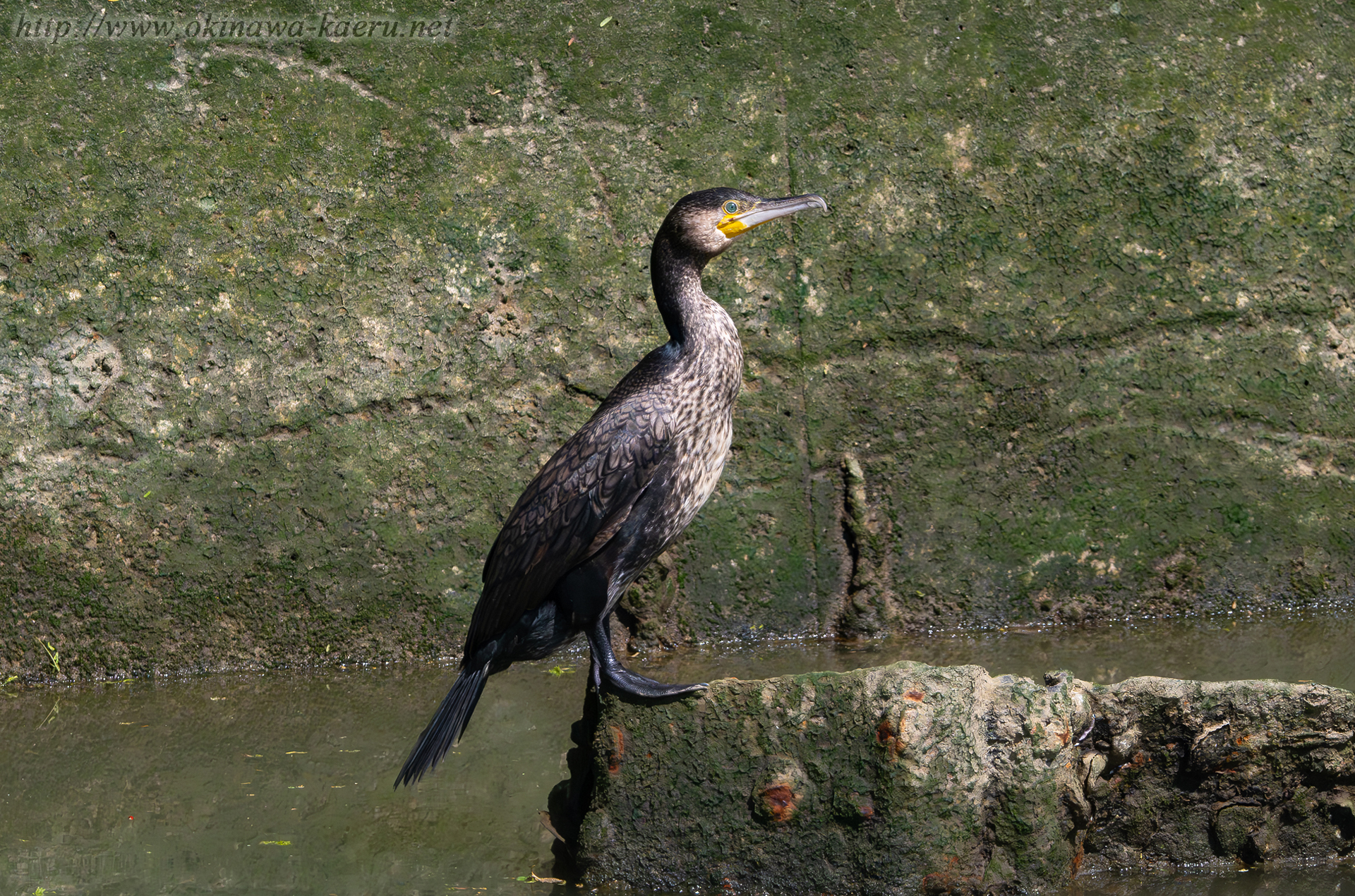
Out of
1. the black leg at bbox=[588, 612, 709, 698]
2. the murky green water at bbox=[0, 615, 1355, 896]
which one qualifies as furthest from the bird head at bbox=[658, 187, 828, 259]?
the murky green water at bbox=[0, 615, 1355, 896]

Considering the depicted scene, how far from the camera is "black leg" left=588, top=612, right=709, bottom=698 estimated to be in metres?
2.76

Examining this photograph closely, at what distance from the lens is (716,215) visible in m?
3.10

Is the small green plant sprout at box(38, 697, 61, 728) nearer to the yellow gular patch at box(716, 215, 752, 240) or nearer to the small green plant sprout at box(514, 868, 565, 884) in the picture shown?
the small green plant sprout at box(514, 868, 565, 884)

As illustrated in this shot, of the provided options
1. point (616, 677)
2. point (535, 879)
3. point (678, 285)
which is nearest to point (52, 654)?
point (535, 879)

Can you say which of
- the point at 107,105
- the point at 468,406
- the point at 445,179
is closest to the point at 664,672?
the point at 468,406

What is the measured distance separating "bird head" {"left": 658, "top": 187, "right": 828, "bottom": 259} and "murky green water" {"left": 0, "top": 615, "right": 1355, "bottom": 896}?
1.50 metres

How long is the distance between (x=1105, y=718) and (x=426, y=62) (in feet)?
10.1

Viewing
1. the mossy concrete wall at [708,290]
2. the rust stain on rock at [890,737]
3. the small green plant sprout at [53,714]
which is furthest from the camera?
the mossy concrete wall at [708,290]

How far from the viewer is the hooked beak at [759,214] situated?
3.11 metres

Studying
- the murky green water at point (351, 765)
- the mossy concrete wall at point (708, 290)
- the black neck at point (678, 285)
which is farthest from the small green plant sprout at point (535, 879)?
the mossy concrete wall at point (708, 290)

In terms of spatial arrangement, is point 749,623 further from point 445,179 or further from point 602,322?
point 445,179

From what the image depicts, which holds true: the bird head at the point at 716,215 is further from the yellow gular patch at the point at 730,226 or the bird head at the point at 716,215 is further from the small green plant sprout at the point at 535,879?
the small green plant sprout at the point at 535,879

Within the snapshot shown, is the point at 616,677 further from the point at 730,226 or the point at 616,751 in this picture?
the point at 730,226

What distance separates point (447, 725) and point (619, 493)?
648 millimetres
